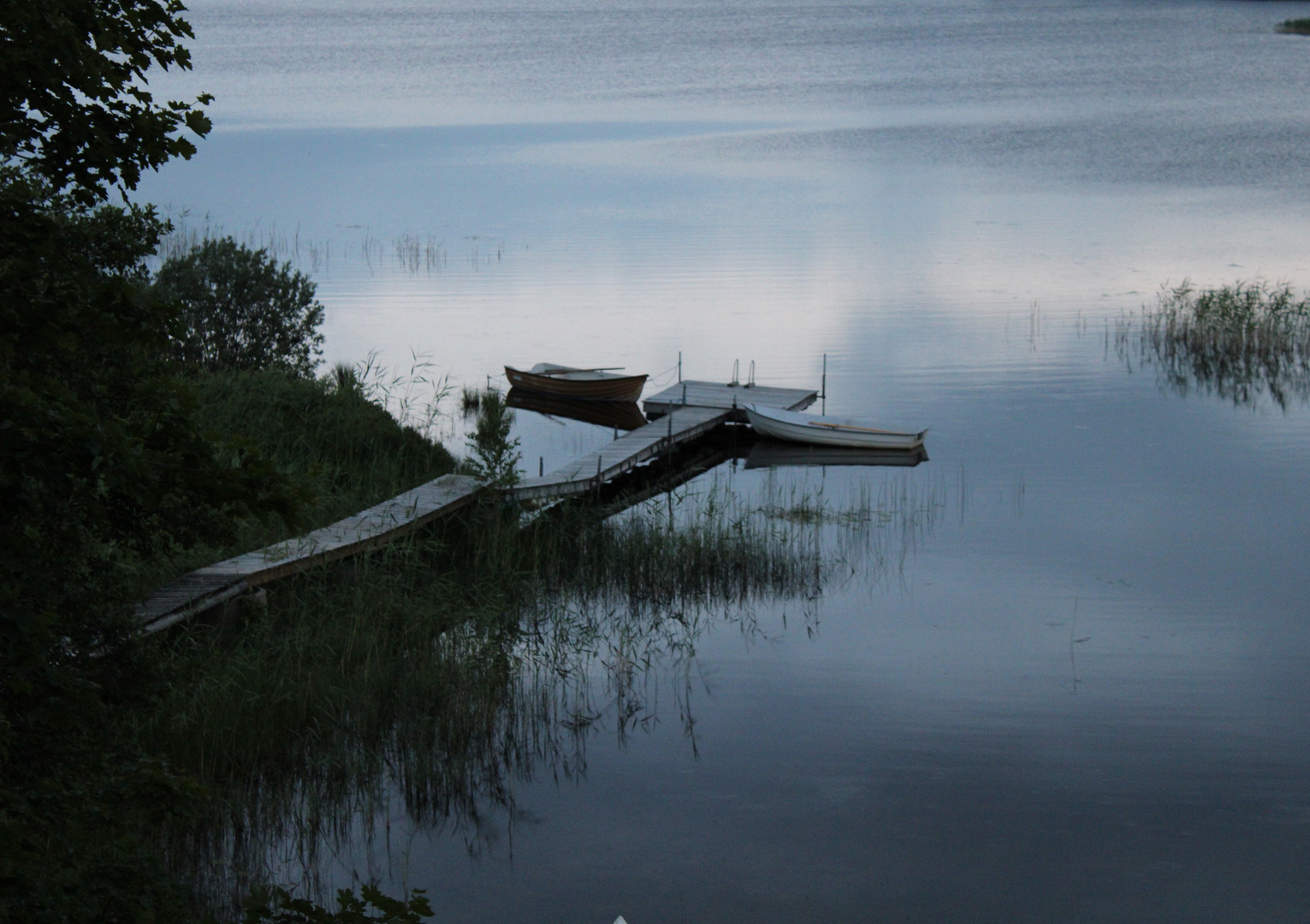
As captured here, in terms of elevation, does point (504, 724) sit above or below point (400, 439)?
below

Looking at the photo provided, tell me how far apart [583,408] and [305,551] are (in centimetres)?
1194

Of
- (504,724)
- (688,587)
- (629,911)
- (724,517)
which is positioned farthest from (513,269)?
(629,911)

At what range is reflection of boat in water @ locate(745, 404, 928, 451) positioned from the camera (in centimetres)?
2127

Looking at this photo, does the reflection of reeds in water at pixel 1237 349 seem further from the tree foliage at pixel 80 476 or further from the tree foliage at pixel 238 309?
the tree foliage at pixel 80 476

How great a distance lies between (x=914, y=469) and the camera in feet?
67.3

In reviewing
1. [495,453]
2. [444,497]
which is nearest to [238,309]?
[495,453]

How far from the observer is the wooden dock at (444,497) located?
11531 mm

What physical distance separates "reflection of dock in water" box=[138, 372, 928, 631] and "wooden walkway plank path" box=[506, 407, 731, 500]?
Result: 0.02m

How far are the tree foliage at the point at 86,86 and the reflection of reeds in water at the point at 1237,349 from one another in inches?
887

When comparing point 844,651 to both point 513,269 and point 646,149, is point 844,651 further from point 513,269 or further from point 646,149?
point 646,149

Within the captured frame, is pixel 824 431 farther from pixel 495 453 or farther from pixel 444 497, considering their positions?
pixel 444 497

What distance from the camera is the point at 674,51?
111 metres

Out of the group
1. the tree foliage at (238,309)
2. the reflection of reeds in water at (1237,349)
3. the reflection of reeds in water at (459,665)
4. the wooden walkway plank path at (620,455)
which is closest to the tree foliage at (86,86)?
the reflection of reeds in water at (459,665)

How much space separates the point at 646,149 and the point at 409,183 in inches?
514
